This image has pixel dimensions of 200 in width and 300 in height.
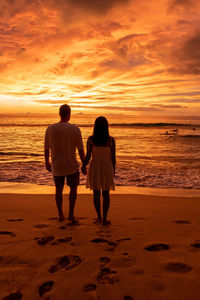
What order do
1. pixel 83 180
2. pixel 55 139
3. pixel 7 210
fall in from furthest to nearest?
pixel 83 180 → pixel 7 210 → pixel 55 139

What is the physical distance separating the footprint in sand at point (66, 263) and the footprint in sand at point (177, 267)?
110 centimetres

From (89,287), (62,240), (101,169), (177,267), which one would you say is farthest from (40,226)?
(177,267)

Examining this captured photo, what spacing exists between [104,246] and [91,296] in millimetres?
992

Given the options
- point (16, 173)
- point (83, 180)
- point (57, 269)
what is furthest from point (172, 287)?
point (16, 173)

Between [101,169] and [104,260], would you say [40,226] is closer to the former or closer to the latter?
[101,169]

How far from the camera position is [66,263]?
2689 millimetres

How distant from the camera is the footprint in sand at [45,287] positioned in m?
2.19

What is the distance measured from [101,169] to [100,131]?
72cm

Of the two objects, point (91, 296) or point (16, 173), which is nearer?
point (91, 296)

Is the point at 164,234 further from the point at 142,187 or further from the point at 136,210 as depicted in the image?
the point at 142,187

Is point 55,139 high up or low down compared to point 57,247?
up

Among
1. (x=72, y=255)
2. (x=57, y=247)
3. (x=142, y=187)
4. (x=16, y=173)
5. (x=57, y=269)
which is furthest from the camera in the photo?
(x=16, y=173)

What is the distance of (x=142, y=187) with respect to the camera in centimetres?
788

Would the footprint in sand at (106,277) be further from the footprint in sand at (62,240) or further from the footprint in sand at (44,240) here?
the footprint in sand at (44,240)
